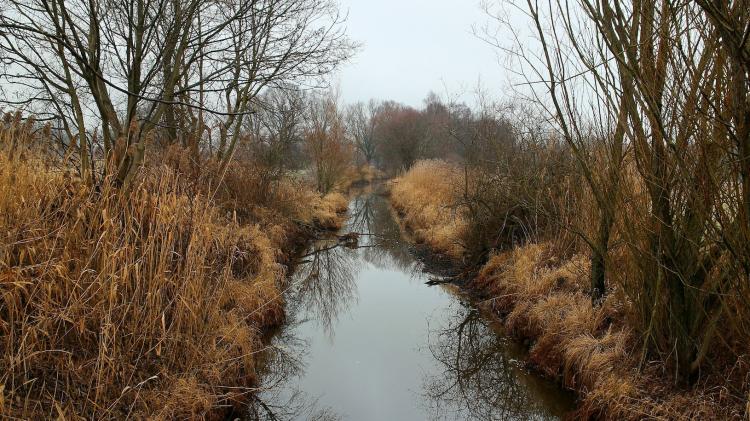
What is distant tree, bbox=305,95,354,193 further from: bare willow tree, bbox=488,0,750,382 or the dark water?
bare willow tree, bbox=488,0,750,382

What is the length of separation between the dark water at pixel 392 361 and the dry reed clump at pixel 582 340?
0.30m

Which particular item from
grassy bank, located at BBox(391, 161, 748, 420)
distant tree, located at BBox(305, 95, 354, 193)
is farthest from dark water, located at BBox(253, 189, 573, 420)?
distant tree, located at BBox(305, 95, 354, 193)

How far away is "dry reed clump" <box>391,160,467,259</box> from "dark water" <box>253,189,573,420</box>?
1718mm

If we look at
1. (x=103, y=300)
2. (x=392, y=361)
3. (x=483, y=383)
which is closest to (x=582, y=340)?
(x=483, y=383)

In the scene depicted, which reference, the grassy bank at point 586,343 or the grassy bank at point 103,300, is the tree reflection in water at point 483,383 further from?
the grassy bank at point 103,300

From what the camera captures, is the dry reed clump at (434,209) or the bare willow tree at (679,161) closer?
the bare willow tree at (679,161)

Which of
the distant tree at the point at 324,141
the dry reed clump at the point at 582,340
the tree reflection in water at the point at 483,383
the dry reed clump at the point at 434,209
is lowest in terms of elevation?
the tree reflection in water at the point at 483,383

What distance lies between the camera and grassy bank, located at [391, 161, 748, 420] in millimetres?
3447

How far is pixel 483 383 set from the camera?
5.12 m

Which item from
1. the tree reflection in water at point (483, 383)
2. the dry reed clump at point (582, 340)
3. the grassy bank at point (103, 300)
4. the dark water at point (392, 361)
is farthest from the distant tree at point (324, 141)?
the grassy bank at point (103, 300)

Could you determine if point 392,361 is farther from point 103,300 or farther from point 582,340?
point 103,300

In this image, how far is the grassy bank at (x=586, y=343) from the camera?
3.45 meters

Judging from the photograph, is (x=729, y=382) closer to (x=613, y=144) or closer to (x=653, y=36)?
(x=613, y=144)

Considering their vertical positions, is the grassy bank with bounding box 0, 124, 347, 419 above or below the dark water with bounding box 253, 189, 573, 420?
above
